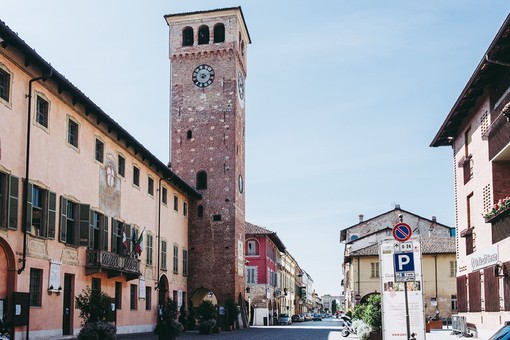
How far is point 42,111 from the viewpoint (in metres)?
23.7

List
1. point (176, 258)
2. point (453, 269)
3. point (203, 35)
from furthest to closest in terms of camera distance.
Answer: point (453, 269) < point (203, 35) < point (176, 258)

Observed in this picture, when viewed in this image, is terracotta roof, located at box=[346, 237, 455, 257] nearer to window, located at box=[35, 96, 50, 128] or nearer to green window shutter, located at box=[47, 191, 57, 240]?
green window shutter, located at box=[47, 191, 57, 240]

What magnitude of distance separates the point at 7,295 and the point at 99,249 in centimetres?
719

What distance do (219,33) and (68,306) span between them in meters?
28.4

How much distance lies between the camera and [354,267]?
62688 millimetres

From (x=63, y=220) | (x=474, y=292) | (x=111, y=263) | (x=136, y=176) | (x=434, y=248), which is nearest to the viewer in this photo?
(x=63, y=220)

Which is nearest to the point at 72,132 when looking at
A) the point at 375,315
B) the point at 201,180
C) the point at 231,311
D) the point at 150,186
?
the point at 150,186

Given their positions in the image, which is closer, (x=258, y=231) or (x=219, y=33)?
(x=219, y=33)

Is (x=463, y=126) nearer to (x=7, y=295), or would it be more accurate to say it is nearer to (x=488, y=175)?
(x=488, y=175)

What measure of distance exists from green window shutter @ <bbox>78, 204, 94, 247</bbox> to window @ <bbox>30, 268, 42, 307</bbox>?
3.25 m

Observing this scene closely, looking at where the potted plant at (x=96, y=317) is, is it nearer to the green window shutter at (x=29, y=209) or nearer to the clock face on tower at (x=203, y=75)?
the green window shutter at (x=29, y=209)

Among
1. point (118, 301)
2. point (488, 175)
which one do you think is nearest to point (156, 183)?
point (118, 301)

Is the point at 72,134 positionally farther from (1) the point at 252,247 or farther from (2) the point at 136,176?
(1) the point at 252,247

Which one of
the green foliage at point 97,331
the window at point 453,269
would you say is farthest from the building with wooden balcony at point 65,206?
the window at point 453,269
